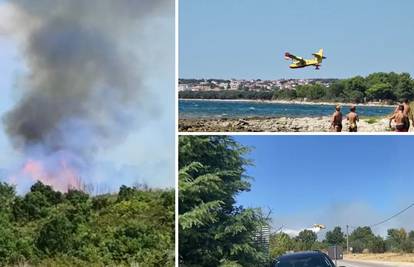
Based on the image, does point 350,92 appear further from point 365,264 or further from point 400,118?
point 365,264

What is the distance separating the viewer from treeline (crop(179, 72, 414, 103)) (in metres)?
8.95

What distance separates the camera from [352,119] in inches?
357

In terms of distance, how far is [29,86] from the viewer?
932 centimetres

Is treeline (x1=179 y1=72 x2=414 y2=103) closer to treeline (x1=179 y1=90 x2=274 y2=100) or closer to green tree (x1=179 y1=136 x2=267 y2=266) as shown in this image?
treeline (x1=179 y1=90 x2=274 y2=100)

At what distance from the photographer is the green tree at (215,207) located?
29.7ft

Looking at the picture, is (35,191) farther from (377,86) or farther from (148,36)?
(377,86)

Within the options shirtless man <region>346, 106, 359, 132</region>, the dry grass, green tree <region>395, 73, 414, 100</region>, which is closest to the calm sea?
shirtless man <region>346, 106, 359, 132</region>

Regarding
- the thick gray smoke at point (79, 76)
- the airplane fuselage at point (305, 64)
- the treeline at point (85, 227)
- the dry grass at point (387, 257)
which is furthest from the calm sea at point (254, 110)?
the dry grass at point (387, 257)

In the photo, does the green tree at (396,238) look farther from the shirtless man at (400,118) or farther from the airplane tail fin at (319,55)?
the airplane tail fin at (319,55)

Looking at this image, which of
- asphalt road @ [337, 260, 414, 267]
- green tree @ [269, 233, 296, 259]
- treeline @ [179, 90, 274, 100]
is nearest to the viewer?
asphalt road @ [337, 260, 414, 267]

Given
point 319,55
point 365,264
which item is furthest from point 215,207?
point 319,55

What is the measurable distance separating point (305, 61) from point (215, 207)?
5.22ft

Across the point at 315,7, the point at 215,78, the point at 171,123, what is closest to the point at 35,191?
the point at 171,123

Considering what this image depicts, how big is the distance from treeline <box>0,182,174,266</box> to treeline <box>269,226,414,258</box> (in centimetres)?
111
